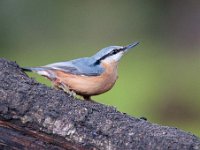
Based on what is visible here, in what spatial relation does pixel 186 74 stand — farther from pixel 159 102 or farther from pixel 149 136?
pixel 149 136

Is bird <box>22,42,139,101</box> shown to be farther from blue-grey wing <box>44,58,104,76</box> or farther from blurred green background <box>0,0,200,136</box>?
blurred green background <box>0,0,200,136</box>

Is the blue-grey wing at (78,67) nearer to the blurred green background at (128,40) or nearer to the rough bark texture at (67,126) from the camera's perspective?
the rough bark texture at (67,126)

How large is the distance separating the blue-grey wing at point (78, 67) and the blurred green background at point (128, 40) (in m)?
4.20

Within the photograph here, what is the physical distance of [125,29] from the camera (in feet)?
44.2

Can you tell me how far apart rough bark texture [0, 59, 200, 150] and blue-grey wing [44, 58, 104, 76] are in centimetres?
67

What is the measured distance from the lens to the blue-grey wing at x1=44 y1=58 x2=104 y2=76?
18.0 ft

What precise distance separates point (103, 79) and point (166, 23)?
872 centimetres

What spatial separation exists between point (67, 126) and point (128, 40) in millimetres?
8282

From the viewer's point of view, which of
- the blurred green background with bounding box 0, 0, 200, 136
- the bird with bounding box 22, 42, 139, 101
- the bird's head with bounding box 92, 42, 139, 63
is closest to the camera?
the bird with bounding box 22, 42, 139, 101

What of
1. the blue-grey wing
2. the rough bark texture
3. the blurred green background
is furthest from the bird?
the blurred green background

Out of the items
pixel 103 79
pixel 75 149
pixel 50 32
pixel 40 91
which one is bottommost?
pixel 75 149

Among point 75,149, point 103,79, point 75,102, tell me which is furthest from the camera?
point 103,79

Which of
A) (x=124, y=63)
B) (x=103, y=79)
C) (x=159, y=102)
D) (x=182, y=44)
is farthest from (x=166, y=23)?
(x=103, y=79)

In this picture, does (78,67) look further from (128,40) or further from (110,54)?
(128,40)
